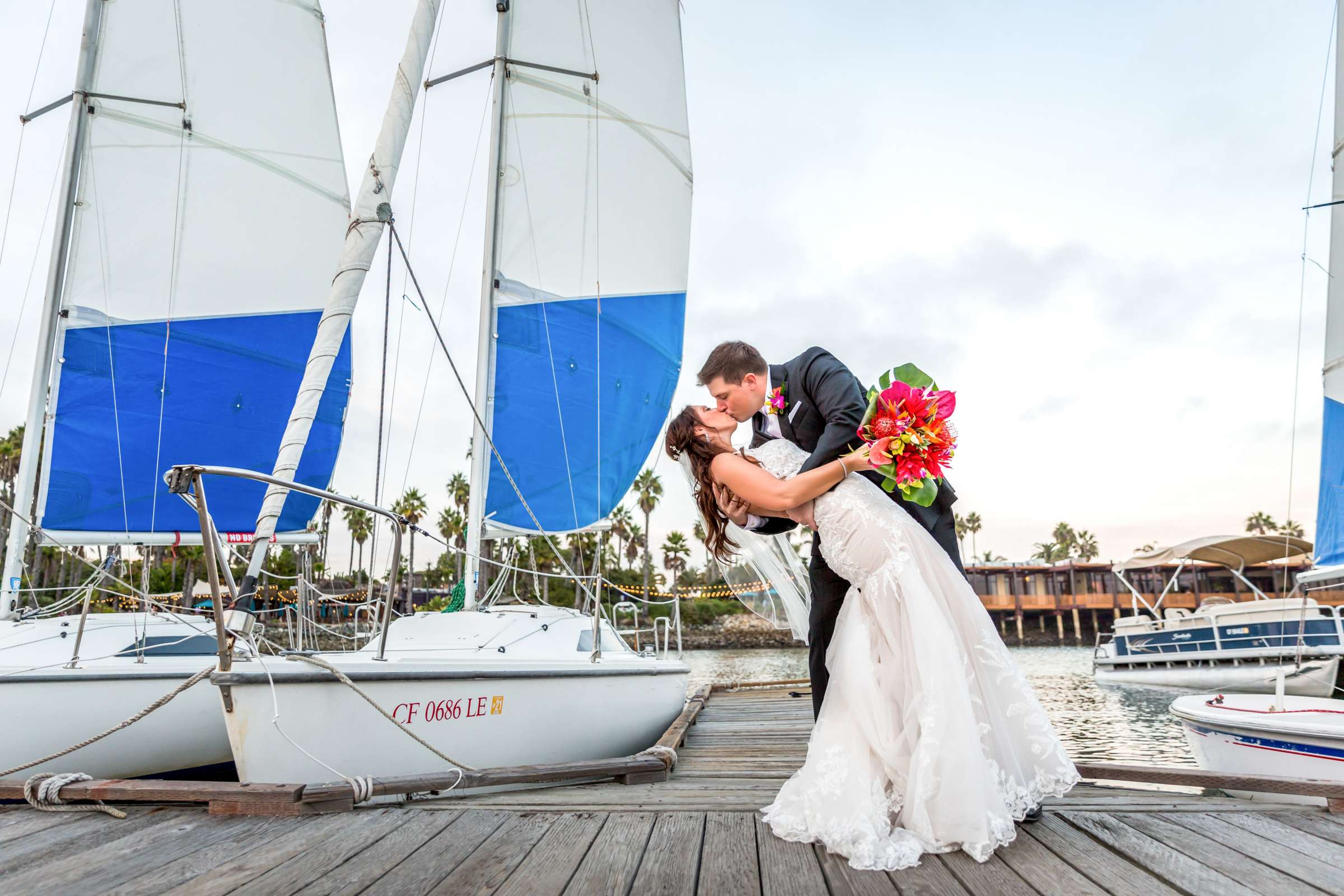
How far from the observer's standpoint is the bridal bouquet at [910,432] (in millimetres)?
2621

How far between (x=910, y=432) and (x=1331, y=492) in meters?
13.1

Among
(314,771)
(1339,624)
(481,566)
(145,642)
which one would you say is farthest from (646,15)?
(1339,624)

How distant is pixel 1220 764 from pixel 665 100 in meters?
12.2

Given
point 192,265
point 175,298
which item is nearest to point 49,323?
point 175,298

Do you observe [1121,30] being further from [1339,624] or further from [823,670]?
[1339,624]

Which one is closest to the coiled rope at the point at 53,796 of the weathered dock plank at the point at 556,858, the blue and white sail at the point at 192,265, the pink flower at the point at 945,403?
the weathered dock plank at the point at 556,858

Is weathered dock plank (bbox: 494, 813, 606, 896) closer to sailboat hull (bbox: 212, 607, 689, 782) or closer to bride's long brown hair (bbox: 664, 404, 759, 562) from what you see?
bride's long brown hair (bbox: 664, 404, 759, 562)

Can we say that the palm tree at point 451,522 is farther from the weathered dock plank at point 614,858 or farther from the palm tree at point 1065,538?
the palm tree at point 1065,538

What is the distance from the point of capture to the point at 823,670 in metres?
3.08

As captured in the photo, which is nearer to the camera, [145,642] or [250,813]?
[250,813]

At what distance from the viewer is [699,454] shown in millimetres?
2959

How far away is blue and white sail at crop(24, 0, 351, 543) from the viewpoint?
9.09 meters

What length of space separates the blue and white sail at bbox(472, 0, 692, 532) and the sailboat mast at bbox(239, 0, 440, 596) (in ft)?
7.33

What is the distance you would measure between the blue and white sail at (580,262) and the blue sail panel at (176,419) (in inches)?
91.0
